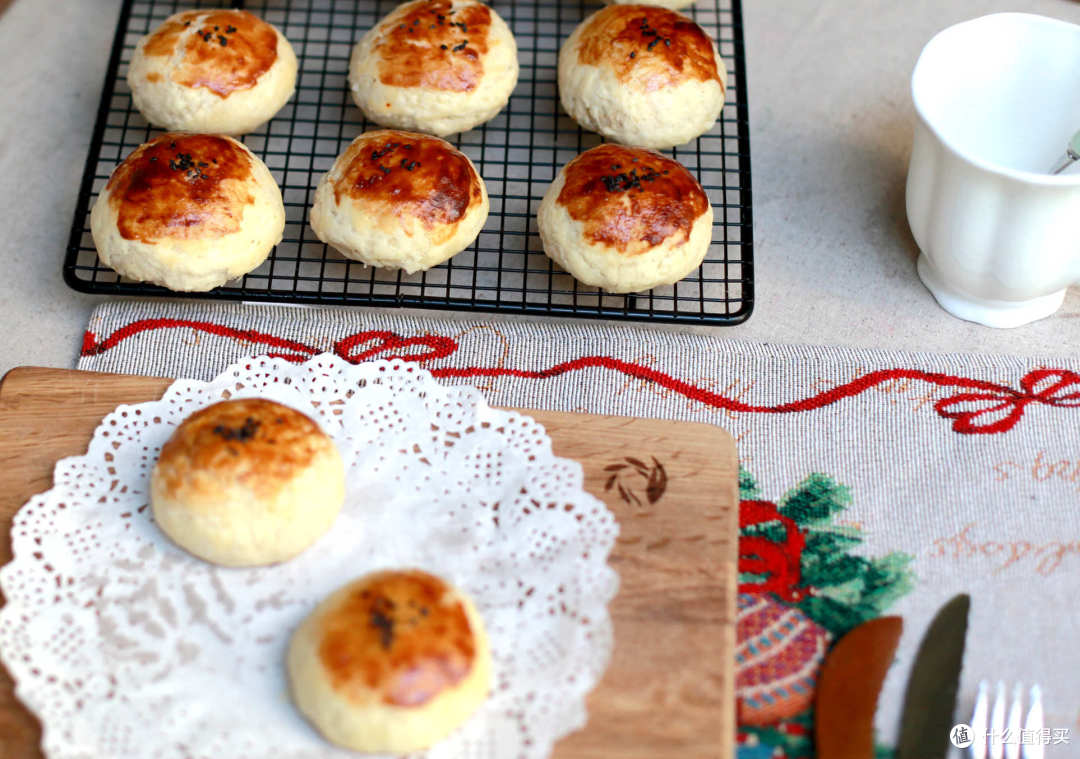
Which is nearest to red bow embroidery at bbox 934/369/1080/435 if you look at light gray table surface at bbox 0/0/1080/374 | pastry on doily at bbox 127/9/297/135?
light gray table surface at bbox 0/0/1080/374

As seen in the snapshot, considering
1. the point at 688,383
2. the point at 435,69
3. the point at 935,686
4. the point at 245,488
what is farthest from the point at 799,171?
the point at 245,488

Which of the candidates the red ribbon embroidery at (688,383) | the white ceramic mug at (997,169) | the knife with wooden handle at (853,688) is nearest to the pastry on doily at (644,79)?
the white ceramic mug at (997,169)

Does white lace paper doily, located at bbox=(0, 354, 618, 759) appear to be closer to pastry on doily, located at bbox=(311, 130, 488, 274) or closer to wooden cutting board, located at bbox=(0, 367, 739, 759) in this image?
wooden cutting board, located at bbox=(0, 367, 739, 759)

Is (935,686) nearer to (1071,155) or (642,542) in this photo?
(642,542)

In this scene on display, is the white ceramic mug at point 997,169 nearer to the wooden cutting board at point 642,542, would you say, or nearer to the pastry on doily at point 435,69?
the wooden cutting board at point 642,542

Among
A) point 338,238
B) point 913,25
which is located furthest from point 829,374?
point 913,25
